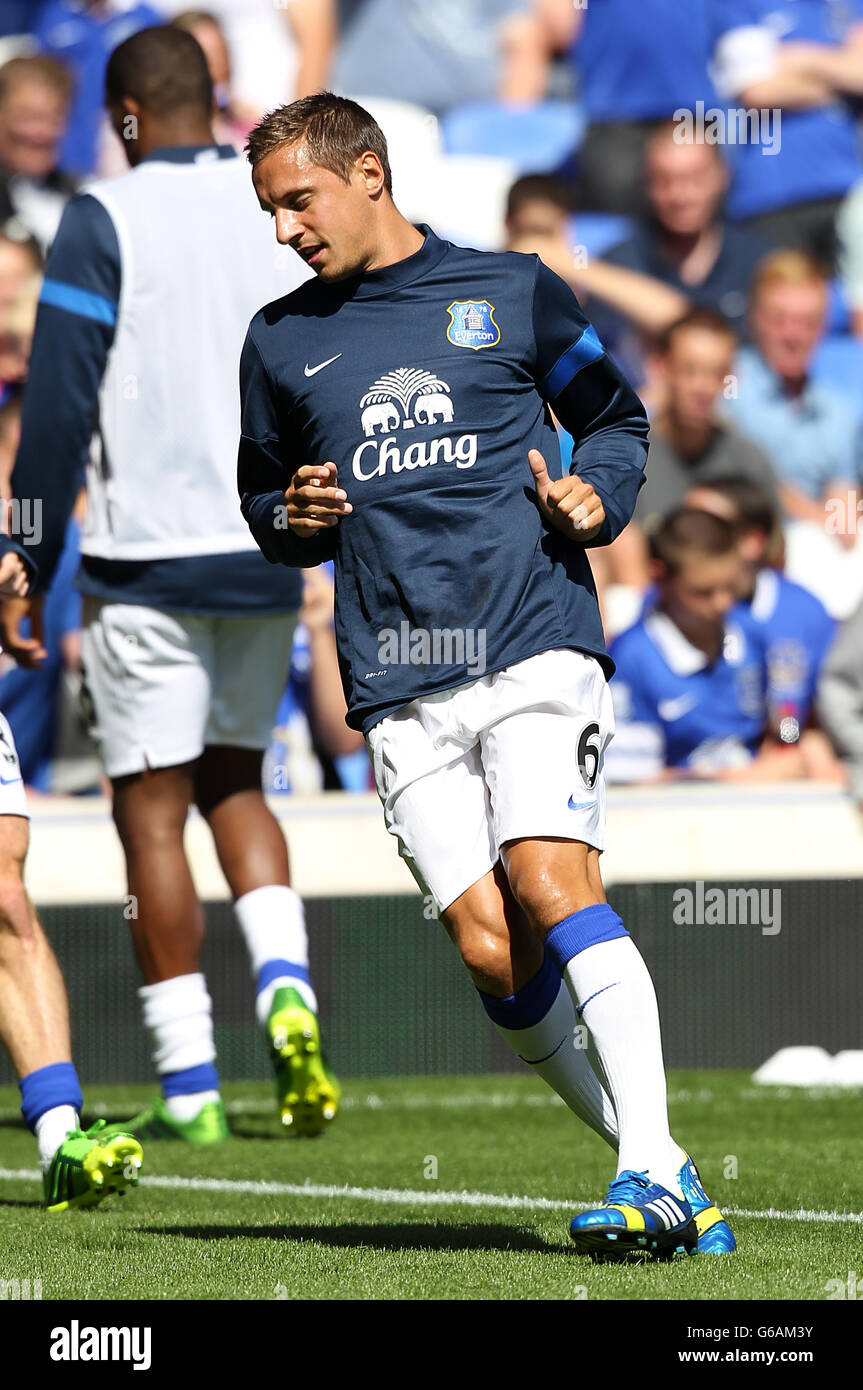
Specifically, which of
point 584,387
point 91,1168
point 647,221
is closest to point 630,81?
point 647,221

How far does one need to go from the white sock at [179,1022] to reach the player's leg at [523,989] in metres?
1.88

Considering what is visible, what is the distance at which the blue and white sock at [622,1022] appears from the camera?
3.38m

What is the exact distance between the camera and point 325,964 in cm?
764

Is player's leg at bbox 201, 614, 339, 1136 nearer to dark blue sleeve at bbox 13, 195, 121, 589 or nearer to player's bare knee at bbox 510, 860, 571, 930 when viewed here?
dark blue sleeve at bbox 13, 195, 121, 589

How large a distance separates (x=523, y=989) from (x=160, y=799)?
2.11 metres

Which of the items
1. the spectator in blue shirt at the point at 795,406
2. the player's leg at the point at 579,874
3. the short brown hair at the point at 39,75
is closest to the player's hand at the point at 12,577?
the player's leg at the point at 579,874

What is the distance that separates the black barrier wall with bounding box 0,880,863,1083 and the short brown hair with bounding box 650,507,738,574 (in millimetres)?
2108

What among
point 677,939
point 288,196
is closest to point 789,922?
point 677,939

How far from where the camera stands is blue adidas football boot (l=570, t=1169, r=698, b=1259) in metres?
3.18

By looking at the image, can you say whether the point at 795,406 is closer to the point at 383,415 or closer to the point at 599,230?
the point at 599,230

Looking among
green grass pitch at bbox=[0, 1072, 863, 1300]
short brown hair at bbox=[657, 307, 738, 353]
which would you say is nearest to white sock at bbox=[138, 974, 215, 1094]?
green grass pitch at bbox=[0, 1072, 863, 1300]

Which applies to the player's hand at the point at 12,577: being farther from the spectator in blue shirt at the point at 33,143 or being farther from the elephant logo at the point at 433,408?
the spectator in blue shirt at the point at 33,143

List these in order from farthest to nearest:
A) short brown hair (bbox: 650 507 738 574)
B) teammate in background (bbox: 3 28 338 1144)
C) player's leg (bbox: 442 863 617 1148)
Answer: short brown hair (bbox: 650 507 738 574) → teammate in background (bbox: 3 28 338 1144) → player's leg (bbox: 442 863 617 1148)
